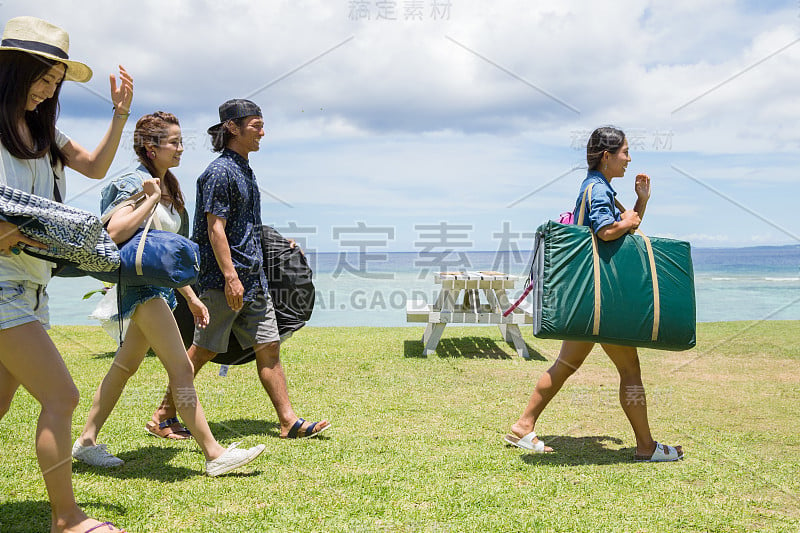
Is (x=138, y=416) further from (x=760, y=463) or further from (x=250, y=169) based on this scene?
(x=760, y=463)

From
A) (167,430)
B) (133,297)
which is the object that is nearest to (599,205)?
(133,297)

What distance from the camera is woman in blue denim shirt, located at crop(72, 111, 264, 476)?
334 cm

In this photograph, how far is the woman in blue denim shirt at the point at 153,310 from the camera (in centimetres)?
334

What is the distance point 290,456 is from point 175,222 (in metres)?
1.56

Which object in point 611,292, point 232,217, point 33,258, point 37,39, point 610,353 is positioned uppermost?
point 37,39

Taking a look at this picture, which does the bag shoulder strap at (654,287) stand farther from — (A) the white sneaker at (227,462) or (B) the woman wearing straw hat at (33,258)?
(B) the woman wearing straw hat at (33,258)

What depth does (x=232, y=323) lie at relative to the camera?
4.37 meters

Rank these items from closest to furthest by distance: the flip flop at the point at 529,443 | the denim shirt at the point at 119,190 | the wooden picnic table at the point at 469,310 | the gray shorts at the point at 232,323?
the denim shirt at the point at 119,190 → the flip flop at the point at 529,443 → the gray shorts at the point at 232,323 → the wooden picnic table at the point at 469,310

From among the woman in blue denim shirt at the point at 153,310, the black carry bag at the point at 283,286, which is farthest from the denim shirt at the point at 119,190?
the black carry bag at the point at 283,286

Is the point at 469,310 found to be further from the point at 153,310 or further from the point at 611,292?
the point at 153,310

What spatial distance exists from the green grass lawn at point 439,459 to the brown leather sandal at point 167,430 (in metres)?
0.11

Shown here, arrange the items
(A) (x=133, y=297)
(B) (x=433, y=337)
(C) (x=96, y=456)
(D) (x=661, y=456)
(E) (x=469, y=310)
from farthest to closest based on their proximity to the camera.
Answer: (E) (x=469, y=310)
(B) (x=433, y=337)
(D) (x=661, y=456)
(C) (x=96, y=456)
(A) (x=133, y=297)

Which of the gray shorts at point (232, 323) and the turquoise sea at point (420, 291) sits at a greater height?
the gray shorts at point (232, 323)

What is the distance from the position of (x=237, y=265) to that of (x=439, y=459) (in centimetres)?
176
